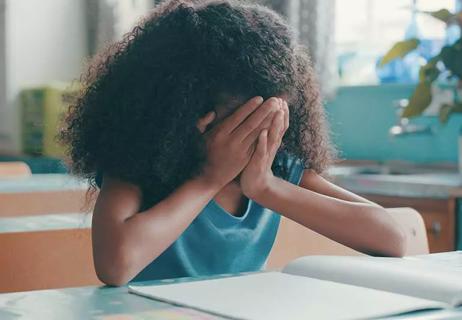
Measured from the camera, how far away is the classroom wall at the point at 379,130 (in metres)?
3.08

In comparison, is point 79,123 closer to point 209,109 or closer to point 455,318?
point 209,109

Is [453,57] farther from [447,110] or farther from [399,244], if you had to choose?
[399,244]

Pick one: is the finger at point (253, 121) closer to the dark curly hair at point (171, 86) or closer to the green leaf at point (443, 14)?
the dark curly hair at point (171, 86)

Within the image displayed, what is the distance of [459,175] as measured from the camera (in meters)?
2.75

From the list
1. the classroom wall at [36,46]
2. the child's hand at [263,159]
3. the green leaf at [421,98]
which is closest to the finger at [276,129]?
the child's hand at [263,159]

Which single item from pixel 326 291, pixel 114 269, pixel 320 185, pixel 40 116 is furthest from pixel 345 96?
pixel 326 291

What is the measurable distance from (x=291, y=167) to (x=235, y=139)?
0.67 feet

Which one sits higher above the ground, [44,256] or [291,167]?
[291,167]

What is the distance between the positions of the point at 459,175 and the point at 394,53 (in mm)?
435

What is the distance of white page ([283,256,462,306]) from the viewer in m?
0.86

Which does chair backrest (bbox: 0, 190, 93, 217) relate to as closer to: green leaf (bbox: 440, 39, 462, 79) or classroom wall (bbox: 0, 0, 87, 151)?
green leaf (bbox: 440, 39, 462, 79)

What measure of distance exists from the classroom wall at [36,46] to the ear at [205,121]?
3.59m

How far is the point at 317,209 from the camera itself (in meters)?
1.25

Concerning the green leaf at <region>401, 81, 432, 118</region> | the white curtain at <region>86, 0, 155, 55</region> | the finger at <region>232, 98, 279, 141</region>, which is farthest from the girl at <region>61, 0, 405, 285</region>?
the white curtain at <region>86, 0, 155, 55</region>
